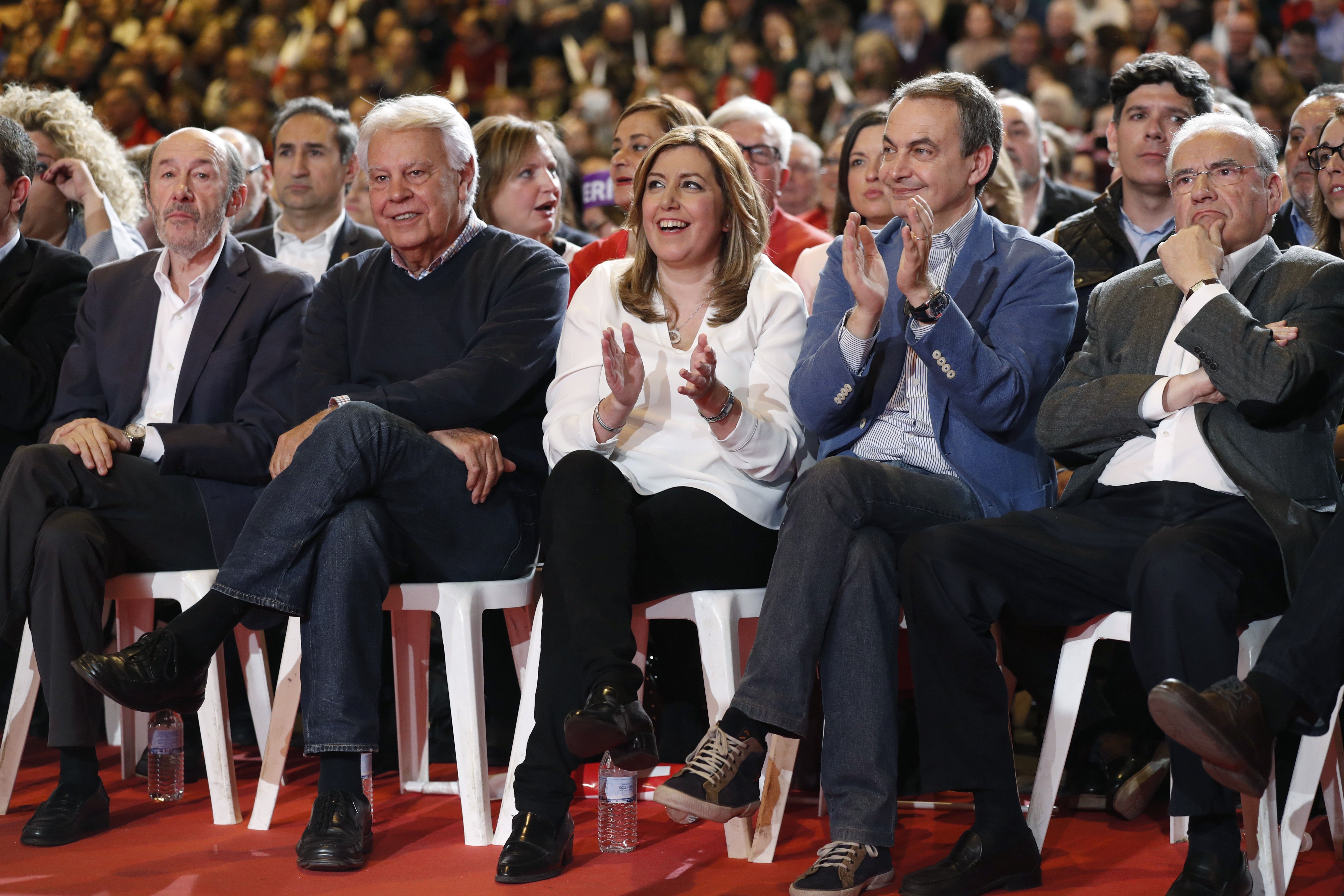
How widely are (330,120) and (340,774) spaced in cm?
262

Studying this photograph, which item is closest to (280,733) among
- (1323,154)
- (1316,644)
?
(1316,644)

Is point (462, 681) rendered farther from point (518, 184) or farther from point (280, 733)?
point (518, 184)

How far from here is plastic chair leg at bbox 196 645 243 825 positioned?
270cm

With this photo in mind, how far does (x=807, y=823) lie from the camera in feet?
8.83

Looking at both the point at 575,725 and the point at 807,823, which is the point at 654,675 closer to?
the point at 807,823

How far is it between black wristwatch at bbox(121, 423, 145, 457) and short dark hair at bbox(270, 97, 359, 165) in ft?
5.47

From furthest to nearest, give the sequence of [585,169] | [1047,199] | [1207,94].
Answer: [585,169], [1047,199], [1207,94]

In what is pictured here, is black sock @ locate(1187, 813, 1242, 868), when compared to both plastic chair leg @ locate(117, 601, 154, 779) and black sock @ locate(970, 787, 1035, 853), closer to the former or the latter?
black sock @ locate(970, 787, 1035, 853)

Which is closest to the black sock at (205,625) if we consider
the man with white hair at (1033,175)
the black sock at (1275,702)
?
the black sock at (1275,702)

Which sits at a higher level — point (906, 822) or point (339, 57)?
point (339, 57)

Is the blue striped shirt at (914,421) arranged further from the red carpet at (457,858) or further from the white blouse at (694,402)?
the red carpet at (457,858)

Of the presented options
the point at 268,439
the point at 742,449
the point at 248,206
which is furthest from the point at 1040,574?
the point at 248,206

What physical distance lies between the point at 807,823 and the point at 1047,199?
2.52 metres

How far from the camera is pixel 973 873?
7.14 ft
